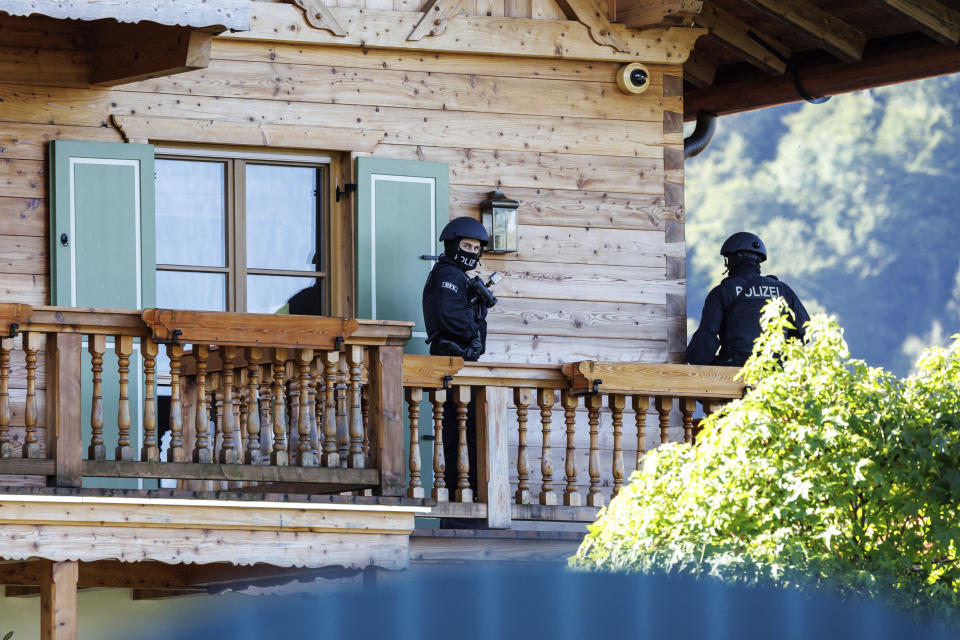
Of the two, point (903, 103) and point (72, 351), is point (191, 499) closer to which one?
point (72, 351)

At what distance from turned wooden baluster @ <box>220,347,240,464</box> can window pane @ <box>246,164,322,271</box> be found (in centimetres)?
234

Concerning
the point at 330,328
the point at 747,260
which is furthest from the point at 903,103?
the point at 330,328

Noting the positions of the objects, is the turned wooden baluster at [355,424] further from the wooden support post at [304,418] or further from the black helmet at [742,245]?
the black helmet at [742,245]

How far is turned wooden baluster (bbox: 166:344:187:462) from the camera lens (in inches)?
310

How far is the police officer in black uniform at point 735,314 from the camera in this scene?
1025 cm

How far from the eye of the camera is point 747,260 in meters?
10.5

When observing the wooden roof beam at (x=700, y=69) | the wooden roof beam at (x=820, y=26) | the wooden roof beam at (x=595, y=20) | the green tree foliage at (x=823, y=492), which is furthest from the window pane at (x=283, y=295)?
the green tree foliage at (x=823, y=492)

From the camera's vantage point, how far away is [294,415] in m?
8.41

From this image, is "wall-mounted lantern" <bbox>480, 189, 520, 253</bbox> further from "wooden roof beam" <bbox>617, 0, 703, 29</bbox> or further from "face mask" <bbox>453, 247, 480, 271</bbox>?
"wooden roof beam" <bbox>617, 0, 703, 29</bbox>

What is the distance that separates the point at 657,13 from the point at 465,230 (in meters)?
2.20

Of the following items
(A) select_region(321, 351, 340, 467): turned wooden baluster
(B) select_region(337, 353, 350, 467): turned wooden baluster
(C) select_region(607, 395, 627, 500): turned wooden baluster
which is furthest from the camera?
(C) select_region(607, 395, 627, 500): turned wooden baluster

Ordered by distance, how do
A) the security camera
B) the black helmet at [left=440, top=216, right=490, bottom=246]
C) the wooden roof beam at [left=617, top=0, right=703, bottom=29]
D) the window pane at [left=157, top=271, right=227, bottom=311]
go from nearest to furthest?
the black helmet at [left=440, top=216, right=490, bottom=246] < the window pane at [left=157, top=271, right=227, bottom=311] < the wooden roof beam at [left=617, top=0, right=703, bottom=29] < the security camera

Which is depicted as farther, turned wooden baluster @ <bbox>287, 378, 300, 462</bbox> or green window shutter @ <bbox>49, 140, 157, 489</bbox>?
green window shutter @ <bbox>49, 140, 157, 489</bbox>

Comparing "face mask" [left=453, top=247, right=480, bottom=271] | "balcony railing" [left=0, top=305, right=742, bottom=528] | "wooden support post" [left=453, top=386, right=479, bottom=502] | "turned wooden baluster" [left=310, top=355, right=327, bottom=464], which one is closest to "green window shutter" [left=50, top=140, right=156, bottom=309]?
"balcony railing" [left=0, top=305, right=742, bottom=528]
